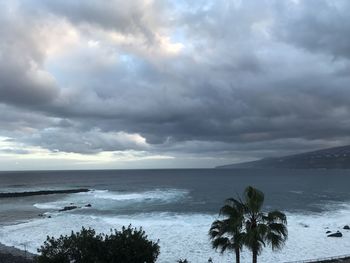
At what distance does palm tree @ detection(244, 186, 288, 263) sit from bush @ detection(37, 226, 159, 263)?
6983 millimetres

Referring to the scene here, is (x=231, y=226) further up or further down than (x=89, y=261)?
further up

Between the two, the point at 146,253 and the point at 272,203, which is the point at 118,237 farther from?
the point at 272,203

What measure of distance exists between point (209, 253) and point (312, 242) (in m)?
13.8

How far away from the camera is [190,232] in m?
56.3

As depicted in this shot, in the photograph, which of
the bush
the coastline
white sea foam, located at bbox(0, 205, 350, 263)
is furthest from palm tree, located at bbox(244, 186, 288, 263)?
the coastline

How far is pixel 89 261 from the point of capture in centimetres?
2594

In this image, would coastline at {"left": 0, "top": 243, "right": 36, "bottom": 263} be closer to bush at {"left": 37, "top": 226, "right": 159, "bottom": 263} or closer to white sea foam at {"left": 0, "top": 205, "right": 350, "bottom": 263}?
white sea foam at {"left": 0, "top": 205, "right": 350, "bottom": 263}

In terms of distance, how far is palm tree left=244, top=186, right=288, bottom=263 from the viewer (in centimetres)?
2289

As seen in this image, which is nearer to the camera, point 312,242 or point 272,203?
point 312,242

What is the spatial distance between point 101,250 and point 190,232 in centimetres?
3138

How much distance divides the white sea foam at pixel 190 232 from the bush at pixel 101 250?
17540 mm

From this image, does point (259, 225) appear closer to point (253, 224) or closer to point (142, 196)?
point (253, 224)

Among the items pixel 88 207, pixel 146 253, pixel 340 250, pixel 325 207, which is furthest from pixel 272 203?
pixel 146 253

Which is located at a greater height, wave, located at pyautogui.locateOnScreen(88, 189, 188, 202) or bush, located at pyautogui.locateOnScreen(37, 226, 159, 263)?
bush, located at pyautogui.locateOnScreen(37, 226, 159, 263)
